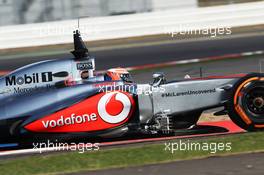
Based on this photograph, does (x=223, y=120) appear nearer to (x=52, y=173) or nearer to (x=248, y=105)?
(x=248, y=105)

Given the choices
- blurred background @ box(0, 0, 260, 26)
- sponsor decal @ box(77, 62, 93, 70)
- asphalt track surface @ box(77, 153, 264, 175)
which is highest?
blurred background @ box(0, 0, 260, 26)

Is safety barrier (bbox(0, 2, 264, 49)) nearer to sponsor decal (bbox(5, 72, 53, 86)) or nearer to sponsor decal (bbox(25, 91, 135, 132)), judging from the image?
sponsor decal (bbox(5, 72, 53, 86))

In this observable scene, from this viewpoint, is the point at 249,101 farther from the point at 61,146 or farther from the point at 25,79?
the point at 25,79

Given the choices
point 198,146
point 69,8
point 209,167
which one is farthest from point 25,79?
point 69,8

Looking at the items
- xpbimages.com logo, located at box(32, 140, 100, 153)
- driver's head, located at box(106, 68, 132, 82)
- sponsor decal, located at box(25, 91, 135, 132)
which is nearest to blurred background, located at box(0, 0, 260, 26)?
driver's head, located at box(106, 68, 132, 82)

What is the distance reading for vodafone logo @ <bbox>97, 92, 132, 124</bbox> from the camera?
26.1 ft

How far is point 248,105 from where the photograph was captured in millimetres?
8125

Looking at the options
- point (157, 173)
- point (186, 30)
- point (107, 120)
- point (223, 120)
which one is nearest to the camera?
point (157, 173)

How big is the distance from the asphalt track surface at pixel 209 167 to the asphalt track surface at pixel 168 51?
925 cm

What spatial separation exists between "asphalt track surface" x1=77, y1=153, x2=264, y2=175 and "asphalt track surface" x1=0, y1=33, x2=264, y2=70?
30.3ft

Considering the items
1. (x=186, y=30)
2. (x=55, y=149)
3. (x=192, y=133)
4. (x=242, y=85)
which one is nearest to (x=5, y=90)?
(x=55, y=149)

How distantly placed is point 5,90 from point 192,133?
2993 millimetres

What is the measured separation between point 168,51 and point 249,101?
9615 mm

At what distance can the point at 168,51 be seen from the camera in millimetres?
17625
